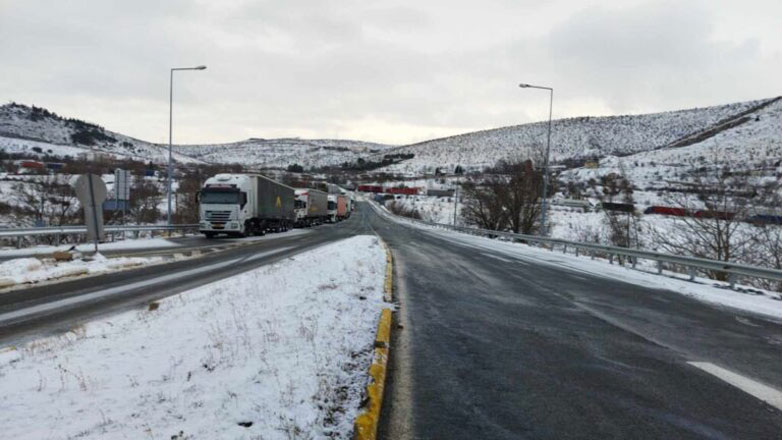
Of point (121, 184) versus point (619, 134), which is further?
point (619, 134)

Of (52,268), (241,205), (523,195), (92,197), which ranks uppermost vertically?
(523,195)

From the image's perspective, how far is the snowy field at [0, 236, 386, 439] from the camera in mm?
3324

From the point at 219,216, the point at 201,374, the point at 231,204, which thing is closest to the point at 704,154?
the point at 231,204

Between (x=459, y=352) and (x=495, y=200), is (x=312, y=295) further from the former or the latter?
(x=495, y=200)

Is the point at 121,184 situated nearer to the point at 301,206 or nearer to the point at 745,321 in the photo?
the point at 301,206

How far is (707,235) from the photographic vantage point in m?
20.8

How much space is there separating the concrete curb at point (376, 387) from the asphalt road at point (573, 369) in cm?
12

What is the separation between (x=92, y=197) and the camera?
47.4ft

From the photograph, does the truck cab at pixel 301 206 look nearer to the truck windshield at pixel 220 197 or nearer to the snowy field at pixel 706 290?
the truck windshield at pixel 220 197

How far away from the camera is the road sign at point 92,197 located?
46.2ft

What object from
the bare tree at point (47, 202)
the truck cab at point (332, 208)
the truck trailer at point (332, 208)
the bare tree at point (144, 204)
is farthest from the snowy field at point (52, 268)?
the truck trailer at point (332, 208)

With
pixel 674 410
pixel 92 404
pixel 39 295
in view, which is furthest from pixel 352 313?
pixel 39 295

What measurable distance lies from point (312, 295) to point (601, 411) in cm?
525

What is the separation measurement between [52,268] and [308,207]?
37.7 metres
